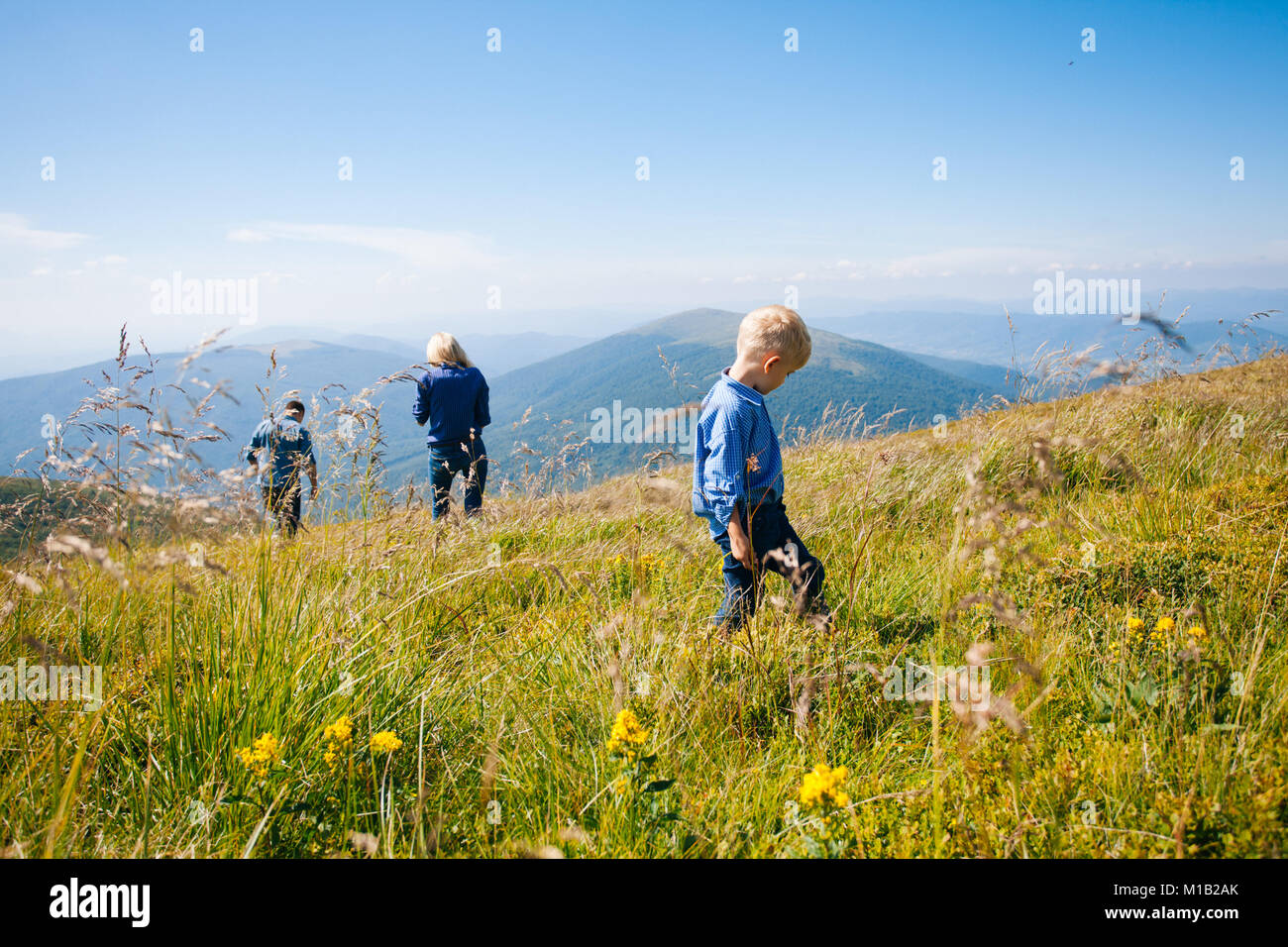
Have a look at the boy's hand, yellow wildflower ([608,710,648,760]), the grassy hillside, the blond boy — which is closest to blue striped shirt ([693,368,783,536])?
the blond boy

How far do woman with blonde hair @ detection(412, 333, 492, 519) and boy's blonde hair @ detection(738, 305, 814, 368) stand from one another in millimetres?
4233

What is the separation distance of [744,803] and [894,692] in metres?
0.87

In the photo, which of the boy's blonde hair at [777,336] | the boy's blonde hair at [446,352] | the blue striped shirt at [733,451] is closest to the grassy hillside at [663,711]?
the blue striped shirt at [733,451]

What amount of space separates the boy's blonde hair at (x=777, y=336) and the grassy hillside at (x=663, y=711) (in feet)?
3.13

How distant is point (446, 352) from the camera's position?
6938mm

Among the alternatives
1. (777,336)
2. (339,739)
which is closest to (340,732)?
(339,739)

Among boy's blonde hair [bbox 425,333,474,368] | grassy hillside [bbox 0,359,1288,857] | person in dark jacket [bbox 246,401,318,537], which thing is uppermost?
boy's blonde hair [bbox 425,333,474,368]

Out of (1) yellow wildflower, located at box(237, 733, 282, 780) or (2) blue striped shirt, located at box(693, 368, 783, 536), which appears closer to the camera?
(1) yellow wildflower, located at box(237, 733, 282, 780)

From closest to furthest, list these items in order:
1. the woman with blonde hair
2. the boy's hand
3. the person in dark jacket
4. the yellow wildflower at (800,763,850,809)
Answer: the yellow wildflower at (800,763,850,809)
the person in dark jacket
the boy's hand
the woman with blonde hair

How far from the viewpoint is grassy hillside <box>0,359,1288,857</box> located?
1.53 metres

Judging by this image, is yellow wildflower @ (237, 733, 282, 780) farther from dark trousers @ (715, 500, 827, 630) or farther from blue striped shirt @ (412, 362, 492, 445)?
blue striped shirt @ (412, 362, 492, 445)

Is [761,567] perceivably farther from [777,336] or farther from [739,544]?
[777,336]

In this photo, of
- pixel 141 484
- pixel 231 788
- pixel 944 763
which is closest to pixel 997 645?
pixel 944 763
